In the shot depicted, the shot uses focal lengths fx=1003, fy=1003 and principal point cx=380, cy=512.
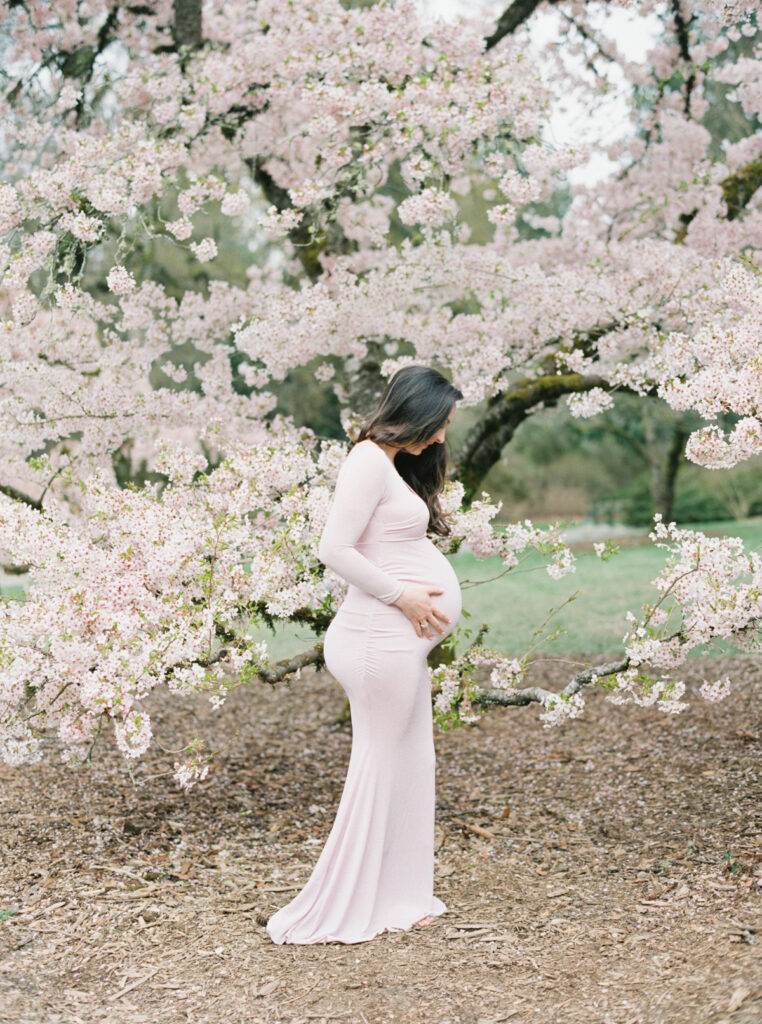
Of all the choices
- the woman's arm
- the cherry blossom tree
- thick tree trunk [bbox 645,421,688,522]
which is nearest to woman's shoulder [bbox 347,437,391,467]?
the woman's arm

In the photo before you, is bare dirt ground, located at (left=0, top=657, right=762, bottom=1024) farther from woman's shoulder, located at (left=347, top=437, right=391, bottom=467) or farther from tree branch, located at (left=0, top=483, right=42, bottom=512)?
woman's shoulder, located at (left=347, top=437, right=391, bottom=467)

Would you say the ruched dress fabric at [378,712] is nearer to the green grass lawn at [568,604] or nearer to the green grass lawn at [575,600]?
the green grass lawn at [568,604]

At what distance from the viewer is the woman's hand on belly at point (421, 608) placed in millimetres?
3500

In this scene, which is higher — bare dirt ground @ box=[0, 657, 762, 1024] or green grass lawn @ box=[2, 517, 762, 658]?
bare dirt ground @ box=[0, 657, 762, 1024]

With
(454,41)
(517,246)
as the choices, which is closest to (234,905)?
(454,41)

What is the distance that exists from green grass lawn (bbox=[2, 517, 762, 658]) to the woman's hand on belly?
5.07 metres

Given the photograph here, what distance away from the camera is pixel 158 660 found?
3975 millimetres

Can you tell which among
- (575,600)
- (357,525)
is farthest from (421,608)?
(575,600)

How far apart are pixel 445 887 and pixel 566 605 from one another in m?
8.26

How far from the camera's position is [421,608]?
351 centimetres

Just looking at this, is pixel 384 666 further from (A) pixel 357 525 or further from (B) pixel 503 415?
(B) pixel 503 415

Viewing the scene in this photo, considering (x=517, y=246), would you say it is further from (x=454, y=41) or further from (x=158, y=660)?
(x=158, y=660)

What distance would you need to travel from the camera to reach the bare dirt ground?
322 cm

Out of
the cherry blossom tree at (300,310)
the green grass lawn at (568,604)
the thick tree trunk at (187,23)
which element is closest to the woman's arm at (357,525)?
the cherry blossom tree at (300,310)
